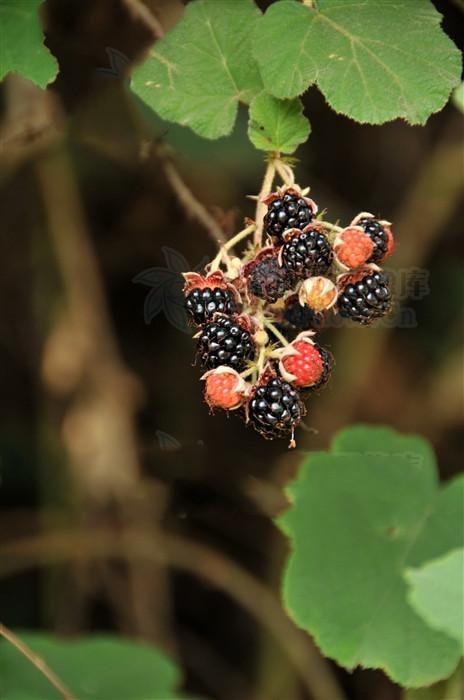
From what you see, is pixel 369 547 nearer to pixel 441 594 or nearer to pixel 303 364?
pixel 441 594

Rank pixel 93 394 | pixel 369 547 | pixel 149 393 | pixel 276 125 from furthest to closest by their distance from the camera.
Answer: pixel 149 393 < pixel 93 394 < pixel 369 547 < pixel 276 125

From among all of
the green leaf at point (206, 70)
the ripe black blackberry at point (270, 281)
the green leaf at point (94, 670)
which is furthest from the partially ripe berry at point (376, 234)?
the green leaf at point (94, 670)

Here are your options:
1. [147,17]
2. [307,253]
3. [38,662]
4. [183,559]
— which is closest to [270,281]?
[307,253]

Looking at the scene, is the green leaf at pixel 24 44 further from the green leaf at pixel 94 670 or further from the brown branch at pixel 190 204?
the green leaf at pixel 94 670

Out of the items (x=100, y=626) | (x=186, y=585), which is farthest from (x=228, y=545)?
(x=100, y=626)

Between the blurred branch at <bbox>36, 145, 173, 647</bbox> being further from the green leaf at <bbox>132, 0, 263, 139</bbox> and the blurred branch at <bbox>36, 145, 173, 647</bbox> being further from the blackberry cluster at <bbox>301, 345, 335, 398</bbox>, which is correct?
the blackberry cluster at <bbox>301, 345, 335, 398</bbox>

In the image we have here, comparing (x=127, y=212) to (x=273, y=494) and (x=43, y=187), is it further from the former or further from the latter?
(x=273, y=494)

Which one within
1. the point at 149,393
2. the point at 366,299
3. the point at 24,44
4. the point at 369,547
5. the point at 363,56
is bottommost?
the point at 149,393
